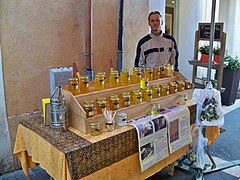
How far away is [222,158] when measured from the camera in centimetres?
284

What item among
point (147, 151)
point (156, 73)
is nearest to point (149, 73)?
point (156, 73)

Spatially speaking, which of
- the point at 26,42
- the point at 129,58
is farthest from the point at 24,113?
the point at 129,58

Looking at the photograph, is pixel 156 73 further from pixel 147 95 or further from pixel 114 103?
pixel 114 103

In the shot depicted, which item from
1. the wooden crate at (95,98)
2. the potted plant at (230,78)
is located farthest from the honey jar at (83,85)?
the potted plant at (230,78)

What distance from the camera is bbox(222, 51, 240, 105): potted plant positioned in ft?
15.0

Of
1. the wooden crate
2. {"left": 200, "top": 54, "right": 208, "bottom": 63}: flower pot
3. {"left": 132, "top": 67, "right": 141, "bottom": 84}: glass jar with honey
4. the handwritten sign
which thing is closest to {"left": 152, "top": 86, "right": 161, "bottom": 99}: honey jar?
the wooden crate

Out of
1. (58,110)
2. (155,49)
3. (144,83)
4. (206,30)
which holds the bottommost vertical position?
(58,110)

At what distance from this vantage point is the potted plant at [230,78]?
4578 mm

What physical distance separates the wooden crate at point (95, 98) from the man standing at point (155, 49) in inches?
13.5

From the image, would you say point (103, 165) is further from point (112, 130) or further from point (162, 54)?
point (162, 54)

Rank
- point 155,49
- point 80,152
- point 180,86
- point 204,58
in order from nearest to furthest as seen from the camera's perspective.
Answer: point 80,152 → point 180,86 → point 155,49 → point 204,58

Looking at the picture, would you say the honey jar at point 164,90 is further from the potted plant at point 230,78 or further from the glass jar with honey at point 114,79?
the potted plant at point 230,78

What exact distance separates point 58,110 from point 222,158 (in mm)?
2027

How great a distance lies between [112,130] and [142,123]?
0.70ft
